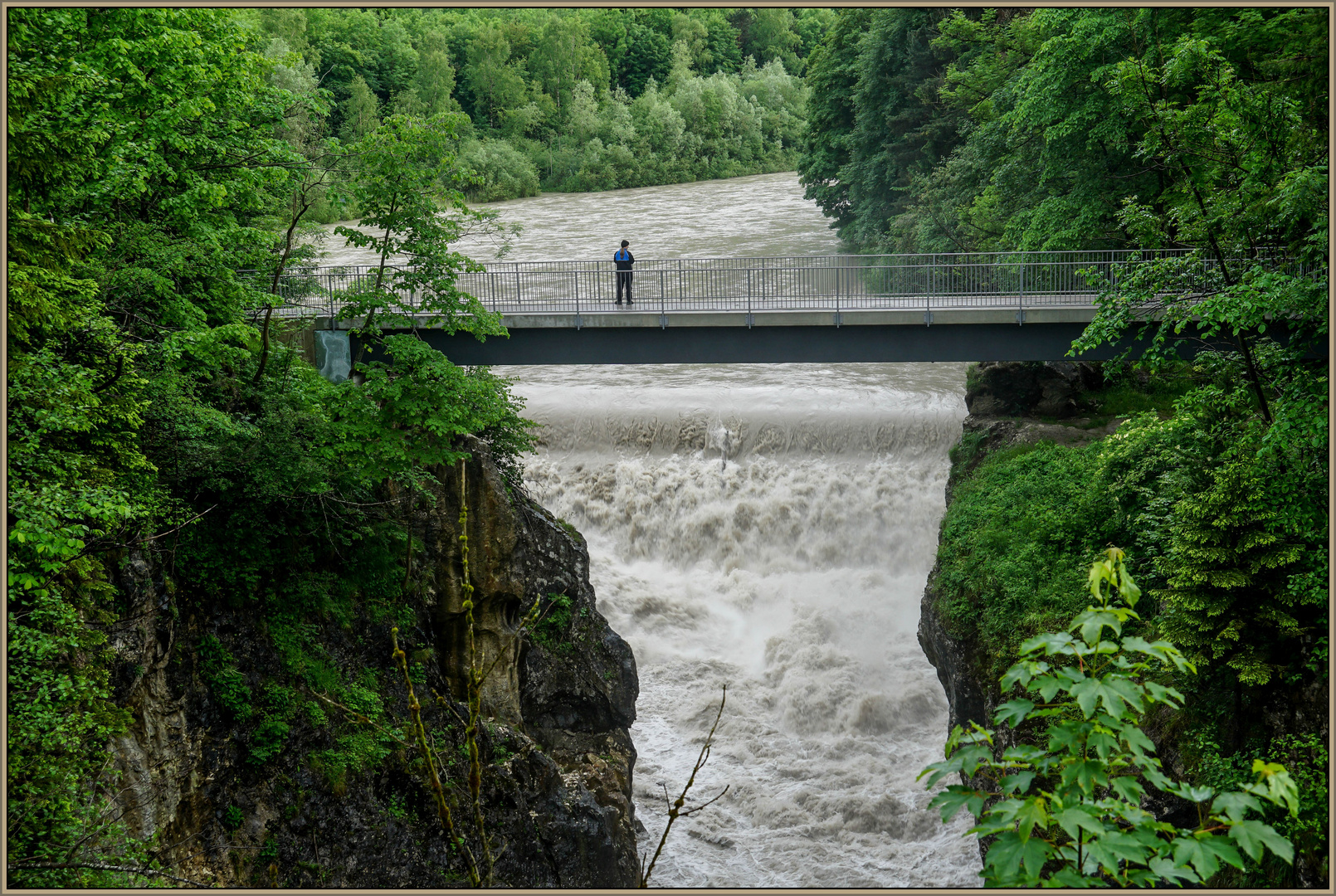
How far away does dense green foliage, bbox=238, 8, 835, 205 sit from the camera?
5922 cm

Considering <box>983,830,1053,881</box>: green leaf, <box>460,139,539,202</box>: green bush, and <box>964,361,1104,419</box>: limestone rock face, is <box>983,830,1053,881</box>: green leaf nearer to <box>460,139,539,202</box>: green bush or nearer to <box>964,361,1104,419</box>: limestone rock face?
<box>964,361,1104,419</box>: limestone rock face

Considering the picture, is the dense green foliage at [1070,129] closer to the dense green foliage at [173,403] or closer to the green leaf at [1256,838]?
the green leaf at [1256,838]

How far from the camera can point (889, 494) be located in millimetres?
25172

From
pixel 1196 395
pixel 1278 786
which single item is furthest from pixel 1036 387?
pixel 1278 786

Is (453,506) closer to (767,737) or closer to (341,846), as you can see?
(341,846)

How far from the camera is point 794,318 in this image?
20.7m

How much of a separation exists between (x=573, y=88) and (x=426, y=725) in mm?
59790

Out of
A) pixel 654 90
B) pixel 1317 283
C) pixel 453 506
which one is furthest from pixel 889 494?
Result: pixel 654 90

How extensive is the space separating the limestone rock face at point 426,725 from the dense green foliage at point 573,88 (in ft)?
145

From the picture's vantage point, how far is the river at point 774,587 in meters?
17.7

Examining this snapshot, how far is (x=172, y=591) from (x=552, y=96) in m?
60.8

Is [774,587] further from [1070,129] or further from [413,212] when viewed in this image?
[413,212]

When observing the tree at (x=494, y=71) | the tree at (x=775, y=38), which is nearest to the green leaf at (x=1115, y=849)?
the tree at (x=494, y=71)

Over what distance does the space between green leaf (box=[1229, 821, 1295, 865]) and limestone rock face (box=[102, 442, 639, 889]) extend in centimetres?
661
